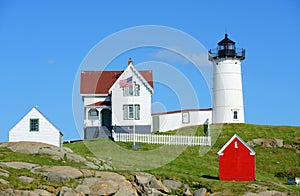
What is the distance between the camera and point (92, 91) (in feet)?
157

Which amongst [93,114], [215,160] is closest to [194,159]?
[215,160]

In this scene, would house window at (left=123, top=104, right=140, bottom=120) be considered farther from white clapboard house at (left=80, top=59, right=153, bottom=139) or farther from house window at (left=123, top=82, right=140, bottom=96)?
house window at (left=123, top=82, right=140, bottom=96)

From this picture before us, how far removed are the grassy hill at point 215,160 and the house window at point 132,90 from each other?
510 cm

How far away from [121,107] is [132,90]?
66.9 inches

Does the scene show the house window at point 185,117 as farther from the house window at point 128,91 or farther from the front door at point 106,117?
the front door at point 106,117

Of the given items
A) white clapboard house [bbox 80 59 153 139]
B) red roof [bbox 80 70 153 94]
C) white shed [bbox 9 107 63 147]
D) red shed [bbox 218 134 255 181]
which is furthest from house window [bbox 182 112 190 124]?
red shed [bbox 218 134 255 181]

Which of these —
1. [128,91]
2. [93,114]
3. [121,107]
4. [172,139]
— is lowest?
[172,139]

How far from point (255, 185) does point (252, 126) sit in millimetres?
22228

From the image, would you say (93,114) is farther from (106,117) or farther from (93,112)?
(106,117)

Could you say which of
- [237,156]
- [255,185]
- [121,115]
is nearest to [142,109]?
[121,115]

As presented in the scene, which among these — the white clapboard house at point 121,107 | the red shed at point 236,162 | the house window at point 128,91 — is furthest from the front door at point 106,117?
the red shed at point 236,162

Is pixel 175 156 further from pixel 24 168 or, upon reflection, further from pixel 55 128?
pixel 24 168

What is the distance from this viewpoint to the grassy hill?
2797cm

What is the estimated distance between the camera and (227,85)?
5316cm
